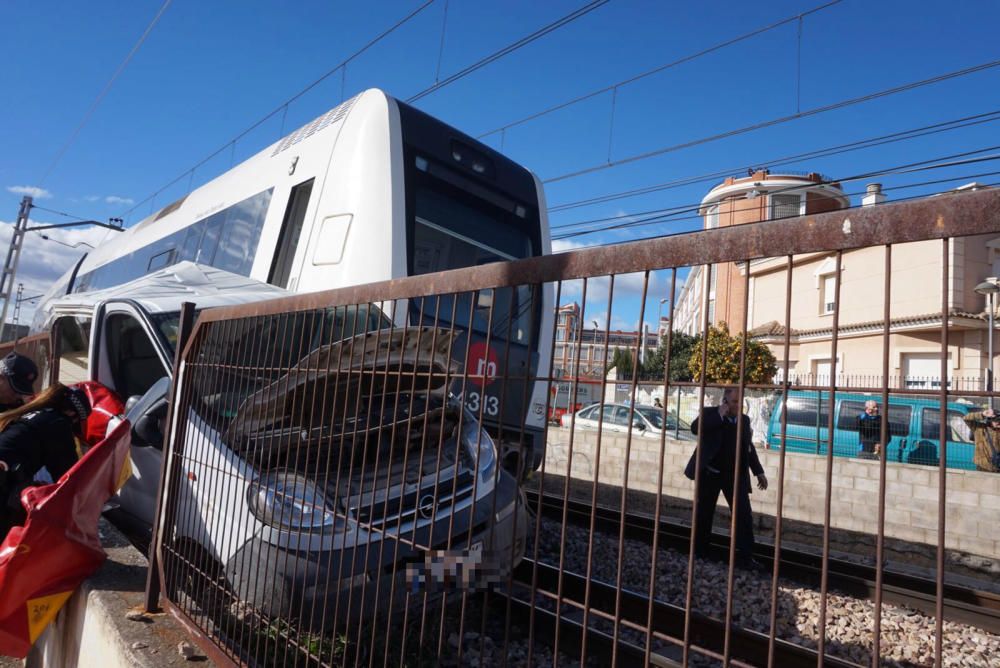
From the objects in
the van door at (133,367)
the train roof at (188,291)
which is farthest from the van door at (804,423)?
the train roof at (188,291)

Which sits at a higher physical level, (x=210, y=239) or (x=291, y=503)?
(x=210, y=239)

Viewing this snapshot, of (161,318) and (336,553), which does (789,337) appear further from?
(161,318)

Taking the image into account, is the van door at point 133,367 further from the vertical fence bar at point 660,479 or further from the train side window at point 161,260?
the train side window at point 161,260

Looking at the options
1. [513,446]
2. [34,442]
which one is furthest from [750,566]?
[34,442]

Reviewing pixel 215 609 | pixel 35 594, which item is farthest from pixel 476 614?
pixel 35 594

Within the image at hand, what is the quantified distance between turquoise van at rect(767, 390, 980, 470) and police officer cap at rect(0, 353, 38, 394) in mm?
4573

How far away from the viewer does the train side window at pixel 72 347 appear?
25.2 feet

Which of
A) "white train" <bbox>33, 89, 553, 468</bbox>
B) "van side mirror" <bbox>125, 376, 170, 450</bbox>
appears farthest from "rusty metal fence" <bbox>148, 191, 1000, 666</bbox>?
"white train" <bbox>33, 89, 553, 468</bbox>

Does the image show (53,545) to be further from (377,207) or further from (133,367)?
(377,207)

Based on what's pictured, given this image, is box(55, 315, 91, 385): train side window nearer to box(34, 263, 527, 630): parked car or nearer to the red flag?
box(34, 263, 527, 630): parked car

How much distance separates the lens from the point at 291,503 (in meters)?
2.78

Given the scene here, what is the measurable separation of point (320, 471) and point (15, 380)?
296cm

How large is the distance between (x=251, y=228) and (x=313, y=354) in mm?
5729

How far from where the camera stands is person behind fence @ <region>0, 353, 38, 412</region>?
173 inches
